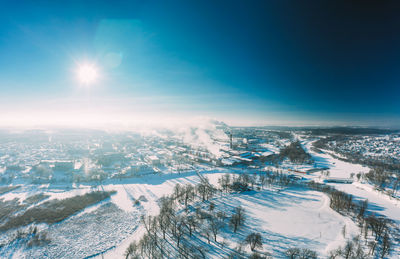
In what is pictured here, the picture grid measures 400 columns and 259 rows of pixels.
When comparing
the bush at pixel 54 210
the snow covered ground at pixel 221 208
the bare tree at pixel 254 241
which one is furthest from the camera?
the bush at pixel 54 210

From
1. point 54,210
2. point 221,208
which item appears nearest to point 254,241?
point 221,208

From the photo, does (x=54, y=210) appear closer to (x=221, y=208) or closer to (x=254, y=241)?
(x=221, y=208)

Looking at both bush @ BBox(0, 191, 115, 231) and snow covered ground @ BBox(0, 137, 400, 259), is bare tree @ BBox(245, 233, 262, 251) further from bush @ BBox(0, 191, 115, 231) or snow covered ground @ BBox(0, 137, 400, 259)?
bush @ BBox(0, 191, 115, 231)

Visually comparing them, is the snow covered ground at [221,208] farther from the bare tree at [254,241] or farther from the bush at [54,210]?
the bush at [54,210]

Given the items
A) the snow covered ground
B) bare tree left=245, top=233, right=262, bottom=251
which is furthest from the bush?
bare tree left=245, top=233, right=262, bottom=251

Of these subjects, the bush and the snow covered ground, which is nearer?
the snow covered ground

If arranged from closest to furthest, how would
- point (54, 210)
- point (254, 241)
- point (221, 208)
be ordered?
1. point (254, 241)
2. point (54, 210)
3. point (221, 208)

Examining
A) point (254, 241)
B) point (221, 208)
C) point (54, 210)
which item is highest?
point (254, 241)

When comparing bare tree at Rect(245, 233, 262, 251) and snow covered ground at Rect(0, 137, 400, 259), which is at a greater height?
bare tree at Rect(245, 233, 262, 251)

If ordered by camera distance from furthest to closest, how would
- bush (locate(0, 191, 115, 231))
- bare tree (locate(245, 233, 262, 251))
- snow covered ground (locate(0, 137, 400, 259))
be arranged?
1. bush (locate(0, 191, 115, 231))
2. snow covered ground (locate(0, 137, 400, 259))
3. bare tree (locate(245, 233, 262, 251))

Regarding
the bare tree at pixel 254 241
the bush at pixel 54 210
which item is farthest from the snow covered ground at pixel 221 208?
the bush at pixel 54 210

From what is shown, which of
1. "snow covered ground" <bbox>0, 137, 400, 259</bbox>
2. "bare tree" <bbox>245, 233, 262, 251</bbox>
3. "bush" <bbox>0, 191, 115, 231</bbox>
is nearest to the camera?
"bare tree" <bbox>245, 233, 262, 251</bbox>

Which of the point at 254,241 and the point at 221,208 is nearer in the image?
the point at 254,241
